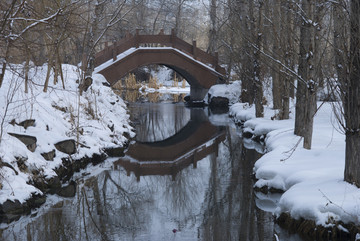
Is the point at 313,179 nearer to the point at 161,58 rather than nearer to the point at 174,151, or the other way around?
the point at 174,151

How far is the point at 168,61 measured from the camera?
83.3 feet

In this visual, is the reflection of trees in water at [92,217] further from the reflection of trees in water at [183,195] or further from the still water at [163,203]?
the reflection of trees in water at [183,195]

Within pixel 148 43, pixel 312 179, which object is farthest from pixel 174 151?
pixel 148 43

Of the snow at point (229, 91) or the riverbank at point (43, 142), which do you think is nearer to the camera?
the riverbank at point (43, 142)

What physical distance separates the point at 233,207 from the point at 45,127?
430 cm

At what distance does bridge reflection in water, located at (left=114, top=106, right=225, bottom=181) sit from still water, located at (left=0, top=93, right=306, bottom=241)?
0.02 meters

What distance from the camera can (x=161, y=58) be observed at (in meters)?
25.2

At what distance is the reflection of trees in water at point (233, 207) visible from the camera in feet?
20.3

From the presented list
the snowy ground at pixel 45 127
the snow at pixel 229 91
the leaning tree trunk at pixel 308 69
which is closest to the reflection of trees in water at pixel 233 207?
the leaning tree trunk at pixel 308 69

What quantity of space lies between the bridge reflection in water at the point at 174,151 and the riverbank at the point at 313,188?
228 centimetres

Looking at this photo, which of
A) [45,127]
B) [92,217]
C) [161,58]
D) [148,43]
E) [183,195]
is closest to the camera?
[92,217]

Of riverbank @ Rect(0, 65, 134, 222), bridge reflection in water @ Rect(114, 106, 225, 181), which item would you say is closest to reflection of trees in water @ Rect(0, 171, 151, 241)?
riverbank @ Rect(0, 65, 134, 222)

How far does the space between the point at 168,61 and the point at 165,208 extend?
1845 cm

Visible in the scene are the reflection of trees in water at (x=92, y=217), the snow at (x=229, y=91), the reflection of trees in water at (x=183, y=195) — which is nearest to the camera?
the reflection of trees in water at (x=92, y=217)
